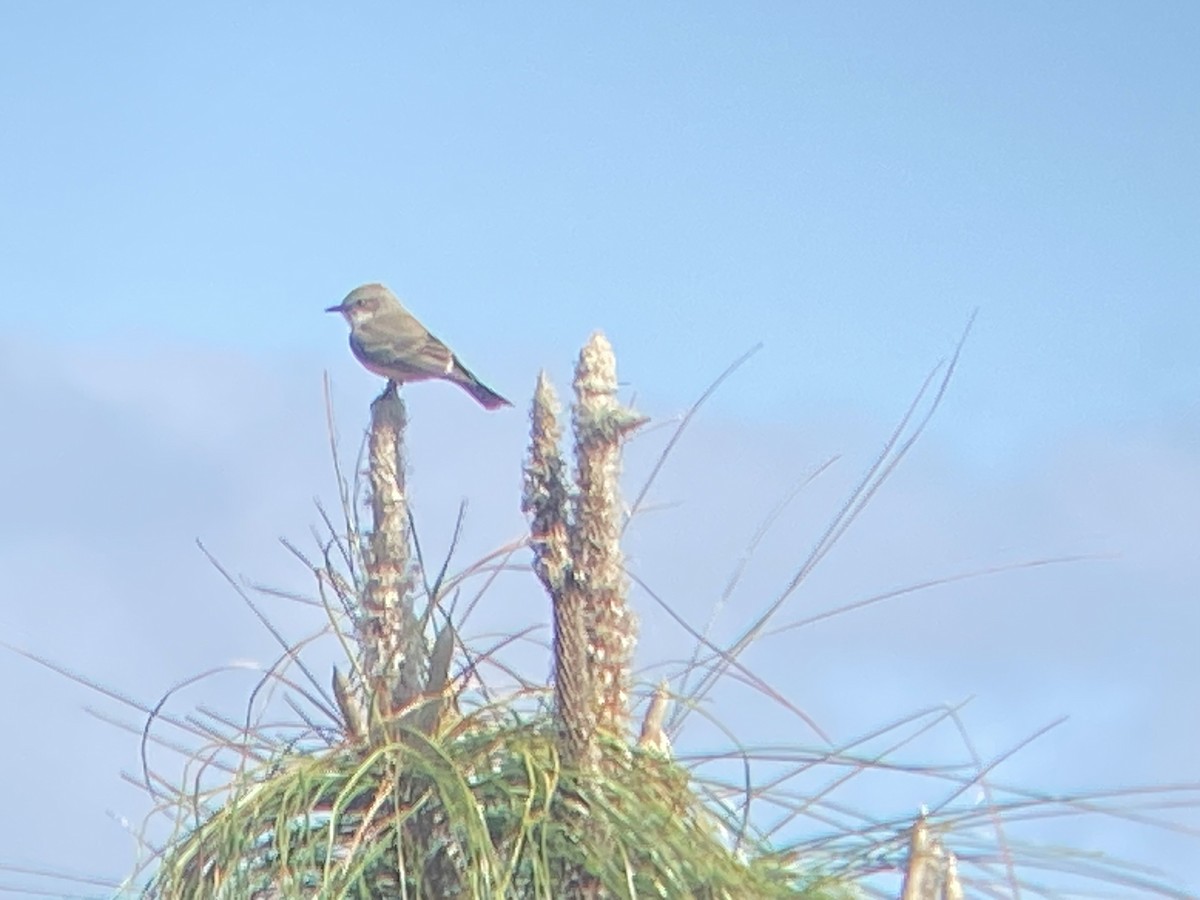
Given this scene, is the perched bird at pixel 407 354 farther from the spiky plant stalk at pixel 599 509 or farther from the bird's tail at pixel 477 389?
the spiky plant stalk at pixel 599 509

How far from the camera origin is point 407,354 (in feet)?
28.2

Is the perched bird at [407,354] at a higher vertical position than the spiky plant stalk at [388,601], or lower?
higher

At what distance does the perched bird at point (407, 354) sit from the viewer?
28.1 feet

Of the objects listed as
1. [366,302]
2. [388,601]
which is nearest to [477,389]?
[366,302]

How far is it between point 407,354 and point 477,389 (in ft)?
1.06

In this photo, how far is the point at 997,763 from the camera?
3639mm

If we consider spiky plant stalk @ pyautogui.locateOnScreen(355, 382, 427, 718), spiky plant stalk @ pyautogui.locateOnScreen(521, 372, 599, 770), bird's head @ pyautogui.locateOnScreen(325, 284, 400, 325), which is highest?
bird's head @ pyautogui.locateOnScreen(325, 284, 400, 325)

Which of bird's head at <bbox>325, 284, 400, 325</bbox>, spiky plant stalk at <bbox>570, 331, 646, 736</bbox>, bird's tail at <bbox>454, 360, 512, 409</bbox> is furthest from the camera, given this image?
bird's head at <bbox>325, 284, 400, 325</bbox>

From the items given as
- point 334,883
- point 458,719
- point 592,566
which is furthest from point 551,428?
point 334,883

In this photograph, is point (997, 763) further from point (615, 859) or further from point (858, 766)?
point (615, 859)

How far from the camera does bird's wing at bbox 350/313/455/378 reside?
856 cm

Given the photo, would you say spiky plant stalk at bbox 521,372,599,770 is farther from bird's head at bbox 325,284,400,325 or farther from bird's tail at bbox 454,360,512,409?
bird's head at bbox 325,284,400,325

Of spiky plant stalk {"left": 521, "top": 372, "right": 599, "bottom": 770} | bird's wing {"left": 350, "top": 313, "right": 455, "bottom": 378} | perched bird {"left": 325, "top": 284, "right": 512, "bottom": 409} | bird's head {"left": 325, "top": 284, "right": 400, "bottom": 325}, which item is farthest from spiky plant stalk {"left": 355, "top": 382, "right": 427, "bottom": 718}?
bird's head {"left": 325, "top": 284, "right": 400, "bottom": 325}

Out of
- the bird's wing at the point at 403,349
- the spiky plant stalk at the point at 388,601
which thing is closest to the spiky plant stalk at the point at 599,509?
the spiky plant stalk at the point at 388,601
